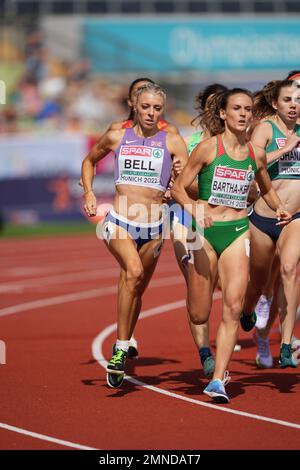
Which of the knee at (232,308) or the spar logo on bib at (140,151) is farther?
the spar logo on bib at (140,151)

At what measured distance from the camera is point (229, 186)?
808 centimetres

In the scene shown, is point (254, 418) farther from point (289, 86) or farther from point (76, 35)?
point (76, 35)

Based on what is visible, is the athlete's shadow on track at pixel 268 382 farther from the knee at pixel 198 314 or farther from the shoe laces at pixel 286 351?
the knee at pixel 198 314

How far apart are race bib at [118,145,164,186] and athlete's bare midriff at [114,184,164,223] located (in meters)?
0.07

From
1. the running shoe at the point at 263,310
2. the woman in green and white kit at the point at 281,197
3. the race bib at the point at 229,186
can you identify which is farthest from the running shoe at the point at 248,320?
the race bib at the point at 229,186

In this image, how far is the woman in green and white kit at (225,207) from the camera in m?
7.98

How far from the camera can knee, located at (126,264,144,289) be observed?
870 cm

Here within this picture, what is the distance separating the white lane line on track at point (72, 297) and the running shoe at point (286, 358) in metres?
5.70

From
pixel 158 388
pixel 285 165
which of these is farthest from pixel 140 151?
pixel 158 388

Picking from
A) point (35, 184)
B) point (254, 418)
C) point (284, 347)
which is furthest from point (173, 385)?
point (35, 184)

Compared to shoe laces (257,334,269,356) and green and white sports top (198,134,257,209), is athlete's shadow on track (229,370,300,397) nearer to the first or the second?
shoe laces (257,334,269,356)

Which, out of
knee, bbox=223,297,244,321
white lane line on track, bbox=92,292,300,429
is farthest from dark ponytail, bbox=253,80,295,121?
white lane line on track, bbox=92,292,300,429

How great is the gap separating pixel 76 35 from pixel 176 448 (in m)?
28.0

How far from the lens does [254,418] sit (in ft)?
24.6
